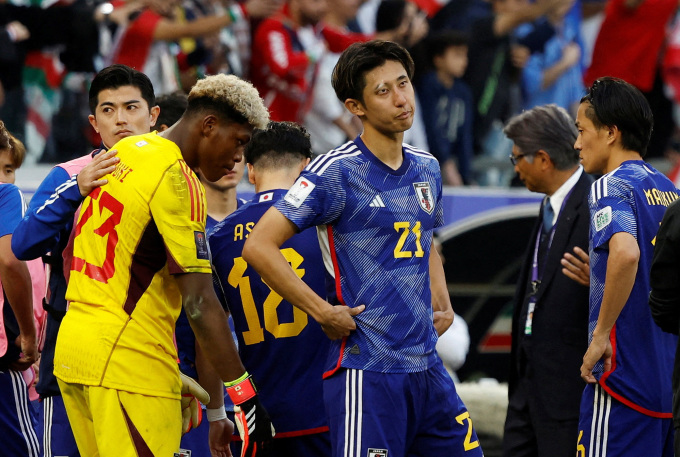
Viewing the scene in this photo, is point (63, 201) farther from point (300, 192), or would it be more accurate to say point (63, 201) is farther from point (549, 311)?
point (549, 311)

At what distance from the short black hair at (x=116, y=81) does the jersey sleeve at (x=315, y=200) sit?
136 cm

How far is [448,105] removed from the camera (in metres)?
10.8

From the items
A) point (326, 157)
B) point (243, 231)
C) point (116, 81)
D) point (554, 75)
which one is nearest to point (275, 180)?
point (243, 231)

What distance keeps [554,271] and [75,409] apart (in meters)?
2.99

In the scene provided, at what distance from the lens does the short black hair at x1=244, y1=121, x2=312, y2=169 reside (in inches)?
210

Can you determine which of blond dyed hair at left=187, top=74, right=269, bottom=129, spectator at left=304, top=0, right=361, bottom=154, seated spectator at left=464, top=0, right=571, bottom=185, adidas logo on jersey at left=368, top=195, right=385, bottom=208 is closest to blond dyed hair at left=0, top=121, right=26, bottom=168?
blond dyed hair at left=187, top=74, right=269, bottom=129

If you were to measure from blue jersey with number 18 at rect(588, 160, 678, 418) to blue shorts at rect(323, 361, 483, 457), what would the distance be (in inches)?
36.7

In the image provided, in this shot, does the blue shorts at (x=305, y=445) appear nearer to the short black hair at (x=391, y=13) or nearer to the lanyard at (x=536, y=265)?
the lanyard at (x=536, y=265)

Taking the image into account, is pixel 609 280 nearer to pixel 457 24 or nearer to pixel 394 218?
pixel 394 218

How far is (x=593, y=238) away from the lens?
527 centimetres

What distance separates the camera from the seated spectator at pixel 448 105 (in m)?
10.7

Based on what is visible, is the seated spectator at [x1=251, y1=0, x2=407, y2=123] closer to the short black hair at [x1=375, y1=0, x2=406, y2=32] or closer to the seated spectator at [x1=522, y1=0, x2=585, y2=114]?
the short black hair at [x1=375, y1=0, x2=406, y2=32]

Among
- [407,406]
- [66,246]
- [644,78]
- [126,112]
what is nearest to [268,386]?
[407,406]

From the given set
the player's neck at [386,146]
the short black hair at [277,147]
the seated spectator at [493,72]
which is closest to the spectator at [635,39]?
the seated spectator at [493,72]
